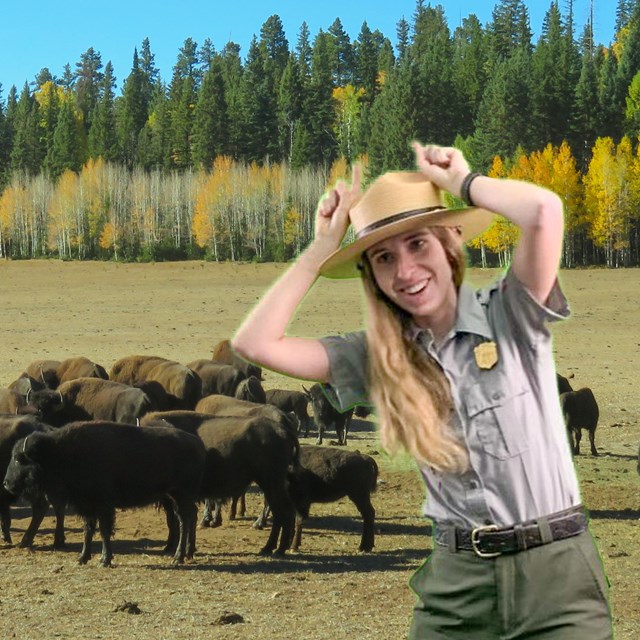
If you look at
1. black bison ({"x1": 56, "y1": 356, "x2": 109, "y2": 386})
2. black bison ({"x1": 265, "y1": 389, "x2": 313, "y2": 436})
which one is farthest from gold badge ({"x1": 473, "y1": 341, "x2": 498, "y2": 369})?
black bison ({"x1": 56, "y1": 356, "x2": 109, "y2": 386})

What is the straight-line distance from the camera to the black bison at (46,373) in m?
21.1

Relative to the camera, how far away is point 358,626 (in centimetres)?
864

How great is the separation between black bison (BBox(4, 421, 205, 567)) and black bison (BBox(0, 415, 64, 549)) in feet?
0.78

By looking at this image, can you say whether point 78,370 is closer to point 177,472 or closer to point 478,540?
point 177,472

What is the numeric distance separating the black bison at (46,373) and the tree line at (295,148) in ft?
161

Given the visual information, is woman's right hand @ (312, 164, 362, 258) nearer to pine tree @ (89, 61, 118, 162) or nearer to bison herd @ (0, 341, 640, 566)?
bison herd @ (0, 341, 640, 566)

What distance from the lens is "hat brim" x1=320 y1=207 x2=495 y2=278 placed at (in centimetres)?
331

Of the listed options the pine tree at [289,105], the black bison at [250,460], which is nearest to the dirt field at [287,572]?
the black bison at [250,460]

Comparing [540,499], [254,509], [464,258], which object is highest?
[464,258]

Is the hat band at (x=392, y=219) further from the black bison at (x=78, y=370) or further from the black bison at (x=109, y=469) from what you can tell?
the black bison at (x=78, y=370)

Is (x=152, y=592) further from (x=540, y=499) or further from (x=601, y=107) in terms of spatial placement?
(x=601, y=107)

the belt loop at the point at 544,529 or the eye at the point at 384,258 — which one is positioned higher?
the eye at the point at 384,258

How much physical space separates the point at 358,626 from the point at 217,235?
8485 centimetres

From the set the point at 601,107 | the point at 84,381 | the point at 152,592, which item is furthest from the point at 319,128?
the point at 152,592
